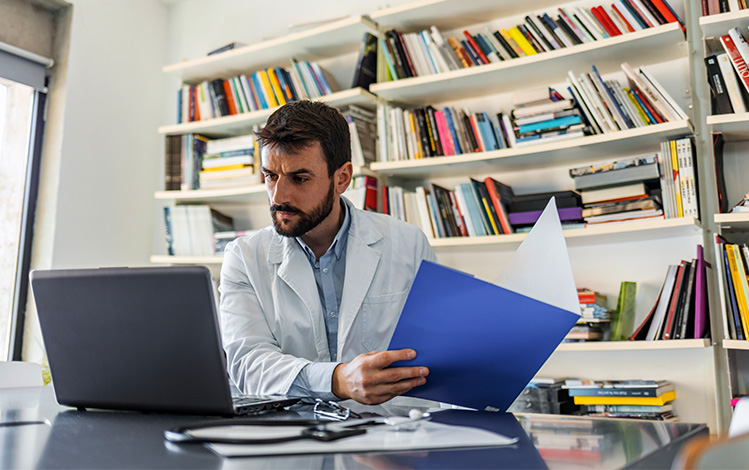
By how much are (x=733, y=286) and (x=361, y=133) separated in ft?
4.91

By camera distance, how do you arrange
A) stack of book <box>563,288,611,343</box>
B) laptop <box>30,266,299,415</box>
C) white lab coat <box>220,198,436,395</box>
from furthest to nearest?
stack of book <box>563,288,611,343</box>
white lab coat <box>220,198,436,395</box>
laptop <box>30,266,299,415</box>

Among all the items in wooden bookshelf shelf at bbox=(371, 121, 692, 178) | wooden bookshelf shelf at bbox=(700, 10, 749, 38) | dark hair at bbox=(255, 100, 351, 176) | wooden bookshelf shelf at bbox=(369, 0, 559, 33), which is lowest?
dark hair at bbox=(255, 100, 351, 176)

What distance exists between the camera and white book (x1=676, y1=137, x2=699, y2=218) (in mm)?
2062

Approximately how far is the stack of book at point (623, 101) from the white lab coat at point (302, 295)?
1064 mm

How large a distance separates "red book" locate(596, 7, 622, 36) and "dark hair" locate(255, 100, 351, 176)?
1.18 meters

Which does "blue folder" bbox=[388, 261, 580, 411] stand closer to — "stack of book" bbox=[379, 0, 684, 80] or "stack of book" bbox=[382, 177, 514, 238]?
"stack of book" bbox=[382, 177, 514, 238]

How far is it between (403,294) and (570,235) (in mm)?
944

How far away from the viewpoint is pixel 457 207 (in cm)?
250

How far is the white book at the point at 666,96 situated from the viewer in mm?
2106

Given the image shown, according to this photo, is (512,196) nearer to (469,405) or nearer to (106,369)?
(469,405)

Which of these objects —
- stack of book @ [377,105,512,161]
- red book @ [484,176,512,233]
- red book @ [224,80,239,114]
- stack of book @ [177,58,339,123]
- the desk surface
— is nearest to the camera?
the desk surface

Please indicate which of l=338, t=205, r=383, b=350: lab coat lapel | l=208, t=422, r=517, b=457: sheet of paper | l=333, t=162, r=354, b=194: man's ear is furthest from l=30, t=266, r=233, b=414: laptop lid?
l=333, t=162, r=354, b=194: man's ear

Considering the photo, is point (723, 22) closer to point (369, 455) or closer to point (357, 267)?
point (357, 267)

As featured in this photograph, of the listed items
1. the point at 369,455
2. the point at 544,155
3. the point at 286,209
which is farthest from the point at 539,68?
the point at 369,455
